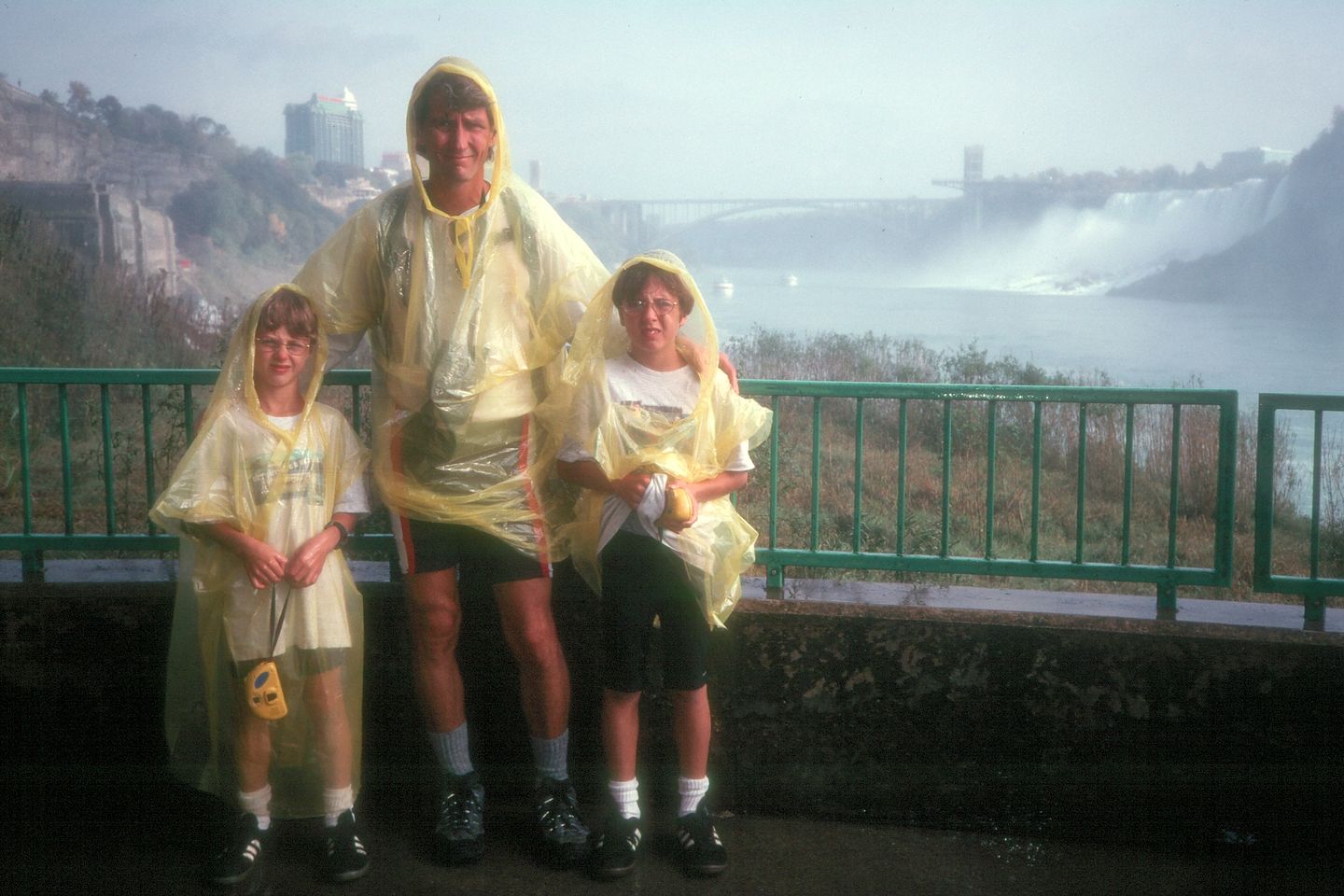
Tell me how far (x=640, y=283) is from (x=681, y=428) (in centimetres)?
35

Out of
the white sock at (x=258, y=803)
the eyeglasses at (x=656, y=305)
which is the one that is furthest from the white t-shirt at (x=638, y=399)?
the white sock at (x=258, y=803)

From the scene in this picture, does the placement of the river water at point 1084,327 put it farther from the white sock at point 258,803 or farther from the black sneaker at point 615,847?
the white sock at point 258,803

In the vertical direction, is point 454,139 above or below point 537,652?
above

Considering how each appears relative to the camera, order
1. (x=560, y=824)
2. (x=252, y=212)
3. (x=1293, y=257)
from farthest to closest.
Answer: (x=252, y=212) → (x=1293, y=257) → (x=560, y=824)

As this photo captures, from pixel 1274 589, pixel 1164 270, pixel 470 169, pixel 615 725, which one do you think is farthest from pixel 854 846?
pixel 1164 270

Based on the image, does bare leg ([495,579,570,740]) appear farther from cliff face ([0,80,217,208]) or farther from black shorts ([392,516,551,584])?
cliff face ([0,80,217,208])

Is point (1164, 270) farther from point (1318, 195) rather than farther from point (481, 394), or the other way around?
point (481, 394)

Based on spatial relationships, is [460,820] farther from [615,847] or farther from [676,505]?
[676,505]

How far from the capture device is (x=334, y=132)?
8.13m

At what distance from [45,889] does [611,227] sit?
4099 mm

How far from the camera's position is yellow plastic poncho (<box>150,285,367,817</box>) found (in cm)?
262

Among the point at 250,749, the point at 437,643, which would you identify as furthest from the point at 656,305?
the point at 250,749

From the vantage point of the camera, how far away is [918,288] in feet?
25.4

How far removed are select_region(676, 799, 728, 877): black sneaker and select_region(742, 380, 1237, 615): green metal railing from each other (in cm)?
71
